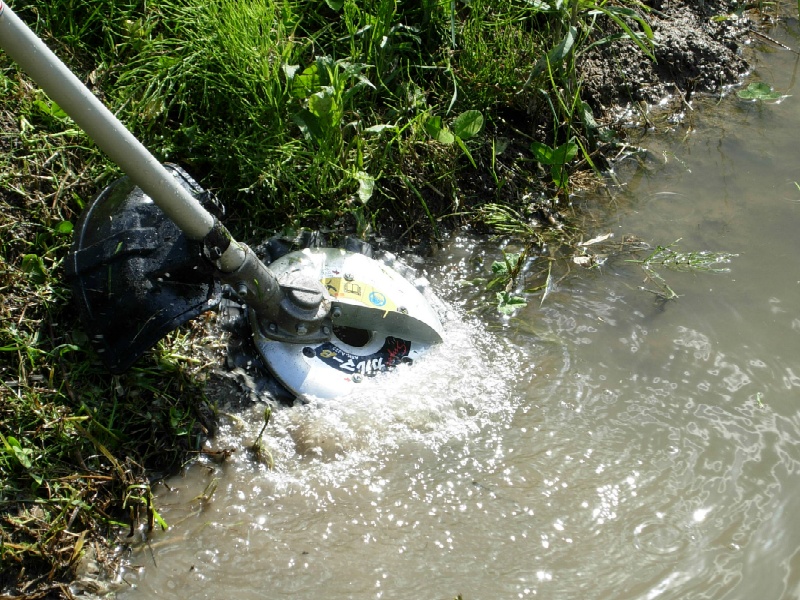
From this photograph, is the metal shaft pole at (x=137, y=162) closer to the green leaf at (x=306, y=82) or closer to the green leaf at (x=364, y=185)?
the green leaf at (x=364, y=185)

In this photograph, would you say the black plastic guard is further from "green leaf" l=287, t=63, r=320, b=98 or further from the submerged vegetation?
"green leaf" l=287, t=63, r=320, b=98

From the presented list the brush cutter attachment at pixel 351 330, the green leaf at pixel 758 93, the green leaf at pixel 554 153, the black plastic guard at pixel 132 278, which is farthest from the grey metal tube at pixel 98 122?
the green leaf at pixel 758 93

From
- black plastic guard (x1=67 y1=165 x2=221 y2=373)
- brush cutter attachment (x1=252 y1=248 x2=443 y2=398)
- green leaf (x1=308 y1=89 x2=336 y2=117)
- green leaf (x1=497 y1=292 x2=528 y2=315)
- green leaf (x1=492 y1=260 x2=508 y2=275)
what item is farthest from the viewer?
green leaf (x1=492 y1=260 x2=508 y2=275)

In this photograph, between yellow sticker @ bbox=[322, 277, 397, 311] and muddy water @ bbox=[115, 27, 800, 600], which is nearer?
muddy water @ bbox=[115, 27, 800, 600]

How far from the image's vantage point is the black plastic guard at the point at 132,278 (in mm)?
2492

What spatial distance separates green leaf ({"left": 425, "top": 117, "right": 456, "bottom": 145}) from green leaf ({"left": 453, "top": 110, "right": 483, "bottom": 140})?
6cm

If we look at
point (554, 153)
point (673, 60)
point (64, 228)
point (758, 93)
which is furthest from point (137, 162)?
point (758, 93)

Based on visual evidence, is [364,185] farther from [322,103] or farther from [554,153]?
[554,153]

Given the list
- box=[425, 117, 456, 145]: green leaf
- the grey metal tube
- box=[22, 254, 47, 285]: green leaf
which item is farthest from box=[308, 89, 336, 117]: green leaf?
box=[22, 254, 47, 285]: green leaf

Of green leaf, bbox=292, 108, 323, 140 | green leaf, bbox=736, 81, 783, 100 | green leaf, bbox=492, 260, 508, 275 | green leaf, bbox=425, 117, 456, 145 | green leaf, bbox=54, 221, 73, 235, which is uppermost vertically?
green leaf, bbox=54, 221, 73, 235

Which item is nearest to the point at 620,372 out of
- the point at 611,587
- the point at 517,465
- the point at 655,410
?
the point at 655,410

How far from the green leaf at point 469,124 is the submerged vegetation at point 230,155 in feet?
0.04

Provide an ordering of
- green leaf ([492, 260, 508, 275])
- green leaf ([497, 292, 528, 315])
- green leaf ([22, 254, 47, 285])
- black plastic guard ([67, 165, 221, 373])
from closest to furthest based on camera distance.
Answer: black plastic guard ([67, 165, 221, 373]), green leaf ([22, 254, 47, 285]), green leaf ([497, 292, 528, 315]), green leaf ([492, 260, 508, 275])

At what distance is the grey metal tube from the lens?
1.99 meters
